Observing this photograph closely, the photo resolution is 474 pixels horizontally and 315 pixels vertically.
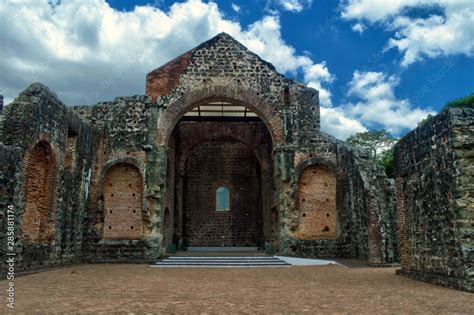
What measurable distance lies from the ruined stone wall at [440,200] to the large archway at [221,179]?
1174 centimetres

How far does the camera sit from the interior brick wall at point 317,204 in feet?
51.4

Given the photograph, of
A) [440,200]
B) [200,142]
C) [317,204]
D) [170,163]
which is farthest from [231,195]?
[440,200]

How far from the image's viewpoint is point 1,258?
347 inches

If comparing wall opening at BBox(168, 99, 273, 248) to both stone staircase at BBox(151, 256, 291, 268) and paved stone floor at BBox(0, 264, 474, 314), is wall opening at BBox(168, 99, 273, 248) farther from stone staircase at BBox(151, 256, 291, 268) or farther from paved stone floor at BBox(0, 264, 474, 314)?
paved stone floor at BBox(0, 264, 474, 314)

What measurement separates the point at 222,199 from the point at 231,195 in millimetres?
618

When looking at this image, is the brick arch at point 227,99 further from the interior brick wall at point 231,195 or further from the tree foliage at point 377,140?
the tree foliage at point 377,140

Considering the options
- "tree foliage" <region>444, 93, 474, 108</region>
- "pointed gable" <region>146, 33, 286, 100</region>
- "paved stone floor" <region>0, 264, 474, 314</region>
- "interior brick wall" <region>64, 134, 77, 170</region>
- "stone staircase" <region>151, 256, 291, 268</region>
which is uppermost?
"tree foliage" <region>444, 93, 474, 108</region>

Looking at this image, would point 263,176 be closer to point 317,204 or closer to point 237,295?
point 317,204

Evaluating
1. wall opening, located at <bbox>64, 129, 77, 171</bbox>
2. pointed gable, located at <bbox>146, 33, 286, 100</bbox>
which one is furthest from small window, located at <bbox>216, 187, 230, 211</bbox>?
wall opening, located at <bbox>64, 129, 77, 171</bbox>

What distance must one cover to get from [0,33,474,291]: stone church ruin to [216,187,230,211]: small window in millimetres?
2684

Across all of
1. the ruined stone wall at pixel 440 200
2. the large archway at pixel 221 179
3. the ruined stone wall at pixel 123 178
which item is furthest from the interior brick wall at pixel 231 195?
the ruined stone wall at pixel 440 200

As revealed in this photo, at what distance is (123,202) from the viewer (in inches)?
612

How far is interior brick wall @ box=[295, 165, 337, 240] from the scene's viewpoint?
1568 centimetres

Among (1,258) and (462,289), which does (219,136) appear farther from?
(462,289)
